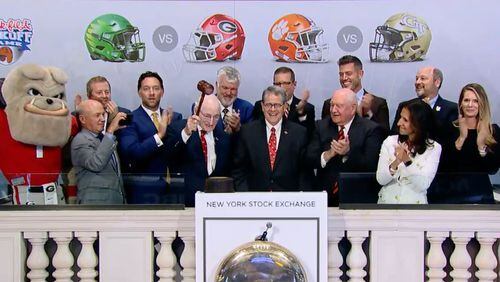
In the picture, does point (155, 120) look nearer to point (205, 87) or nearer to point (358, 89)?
point (205, 87)

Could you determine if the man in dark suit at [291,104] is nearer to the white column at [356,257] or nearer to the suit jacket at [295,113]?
the suit jacket at [295,113]

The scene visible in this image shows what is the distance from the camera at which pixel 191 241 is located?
2.44m

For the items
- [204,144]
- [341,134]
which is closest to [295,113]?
[341,134]

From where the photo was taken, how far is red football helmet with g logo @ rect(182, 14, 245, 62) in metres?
3.96

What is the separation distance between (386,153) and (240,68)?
52.8 inches

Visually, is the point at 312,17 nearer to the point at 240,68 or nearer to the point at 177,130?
the point at 240,68

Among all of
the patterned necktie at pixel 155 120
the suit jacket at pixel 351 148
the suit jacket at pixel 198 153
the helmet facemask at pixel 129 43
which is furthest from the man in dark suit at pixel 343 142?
the helmet facemask at pixel 129 43

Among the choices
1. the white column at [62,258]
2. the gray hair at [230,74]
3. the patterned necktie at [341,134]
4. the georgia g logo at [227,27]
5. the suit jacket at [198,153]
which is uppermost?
the georgia g logo at [227,27]

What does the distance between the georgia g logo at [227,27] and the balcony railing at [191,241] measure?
5.72 feet

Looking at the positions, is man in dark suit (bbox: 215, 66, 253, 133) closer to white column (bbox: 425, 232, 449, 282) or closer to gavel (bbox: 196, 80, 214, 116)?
gavel (bbox: 196, 80, 214, 116)

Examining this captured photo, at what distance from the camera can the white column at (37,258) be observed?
8.06 feet

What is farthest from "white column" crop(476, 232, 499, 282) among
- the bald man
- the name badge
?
the name badge

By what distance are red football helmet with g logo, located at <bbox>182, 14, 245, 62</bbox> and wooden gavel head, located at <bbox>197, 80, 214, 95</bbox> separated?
136 millimetres

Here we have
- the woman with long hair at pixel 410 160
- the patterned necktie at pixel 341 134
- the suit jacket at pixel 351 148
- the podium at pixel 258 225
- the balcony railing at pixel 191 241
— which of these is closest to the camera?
the podium at pixel 258 225
